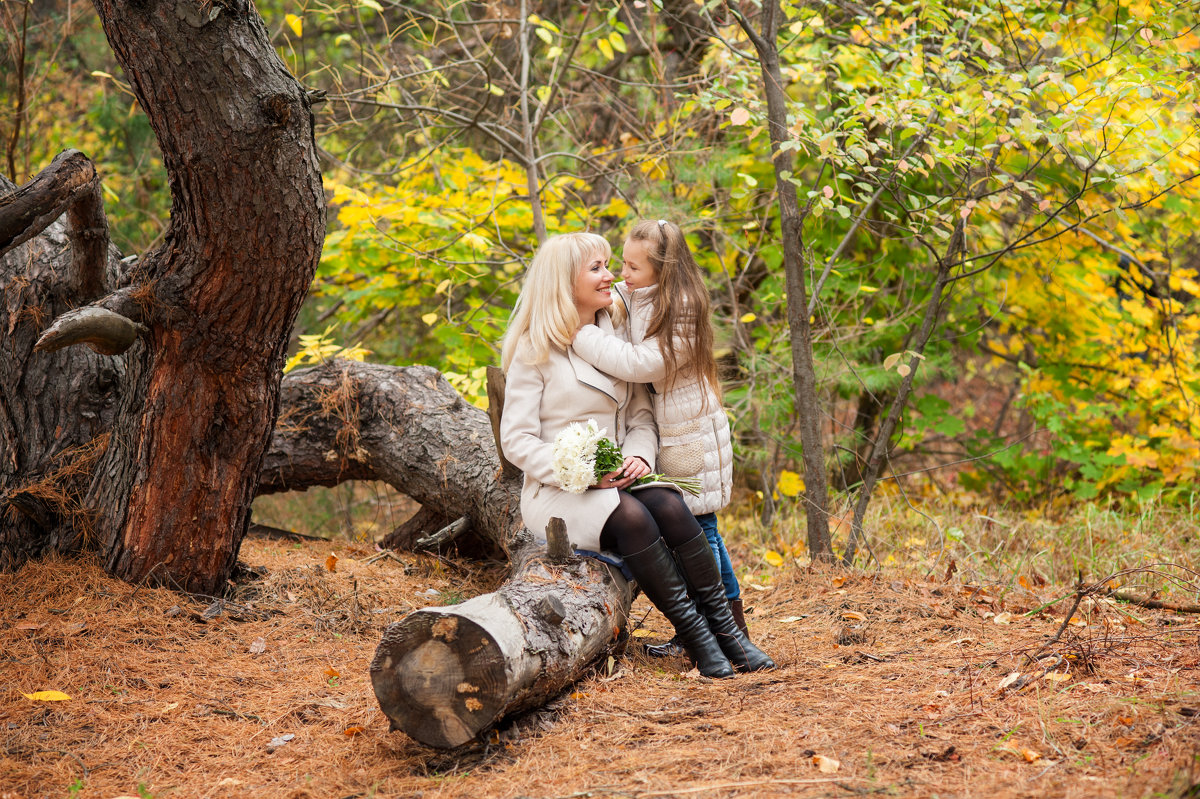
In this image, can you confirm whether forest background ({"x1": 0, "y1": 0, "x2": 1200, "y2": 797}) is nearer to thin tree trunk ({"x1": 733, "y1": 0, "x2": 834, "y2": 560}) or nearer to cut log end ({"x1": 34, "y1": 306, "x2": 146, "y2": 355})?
thin tree trunk ({"x1": 733, "y1": 0, "x2": 834, "y2": 560})

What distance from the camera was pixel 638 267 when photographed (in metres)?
3.70

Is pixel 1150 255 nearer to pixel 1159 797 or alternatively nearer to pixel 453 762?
pixel 1159 797

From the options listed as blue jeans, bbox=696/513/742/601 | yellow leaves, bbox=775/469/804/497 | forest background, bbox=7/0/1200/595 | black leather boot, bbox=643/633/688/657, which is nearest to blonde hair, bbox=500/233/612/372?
blue jeans, bbox=696/513/742/601

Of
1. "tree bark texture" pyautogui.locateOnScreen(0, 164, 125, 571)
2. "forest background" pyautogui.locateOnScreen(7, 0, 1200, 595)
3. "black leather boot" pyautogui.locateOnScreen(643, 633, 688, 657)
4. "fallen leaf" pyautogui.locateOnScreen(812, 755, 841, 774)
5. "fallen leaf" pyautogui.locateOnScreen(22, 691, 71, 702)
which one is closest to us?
"fallen leaf" pyautogui.locateOnScreen(812, 755, 841, 774)

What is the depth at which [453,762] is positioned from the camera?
265cm

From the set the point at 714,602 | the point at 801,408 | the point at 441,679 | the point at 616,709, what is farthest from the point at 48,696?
the point at 801,408

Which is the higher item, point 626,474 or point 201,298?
point 201,298

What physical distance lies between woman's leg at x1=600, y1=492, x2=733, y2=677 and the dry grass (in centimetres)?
16

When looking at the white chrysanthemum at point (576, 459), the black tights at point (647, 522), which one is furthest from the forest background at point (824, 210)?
the white chrysanthemum at point (576, 459)

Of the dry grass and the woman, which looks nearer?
the dry grass

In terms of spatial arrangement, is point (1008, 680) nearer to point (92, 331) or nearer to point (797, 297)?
point (797, 297)

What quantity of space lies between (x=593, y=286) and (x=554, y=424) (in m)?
0.59

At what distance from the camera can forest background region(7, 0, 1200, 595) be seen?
4.91 metres

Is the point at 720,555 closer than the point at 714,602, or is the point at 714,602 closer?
the point at 714,602
